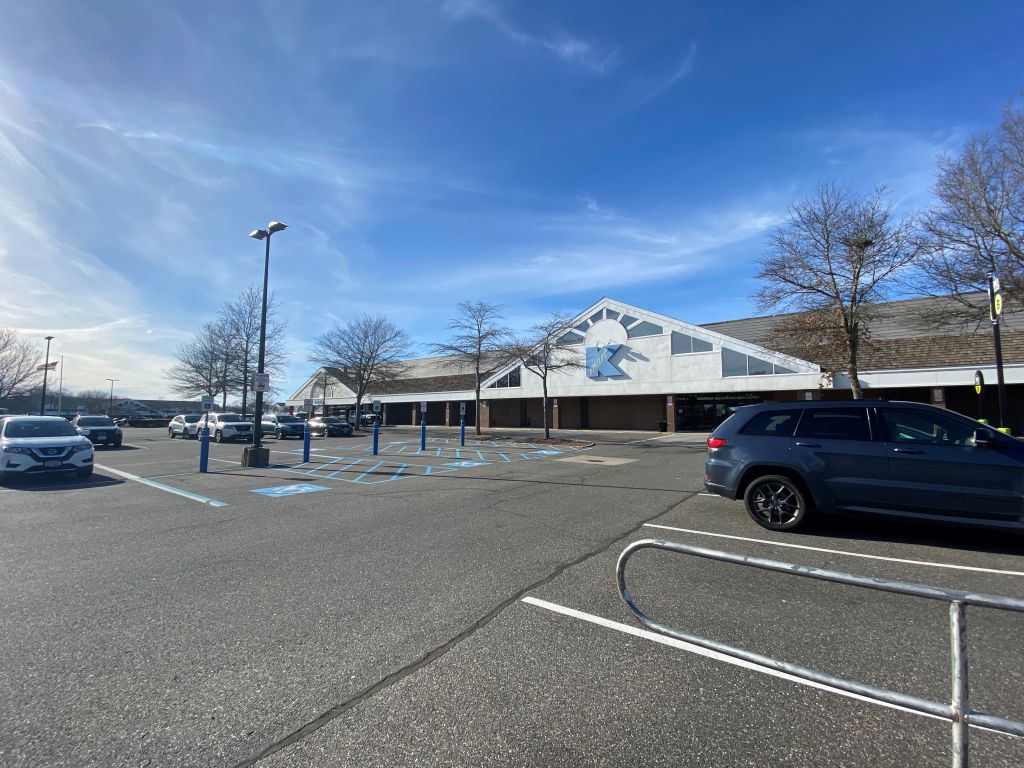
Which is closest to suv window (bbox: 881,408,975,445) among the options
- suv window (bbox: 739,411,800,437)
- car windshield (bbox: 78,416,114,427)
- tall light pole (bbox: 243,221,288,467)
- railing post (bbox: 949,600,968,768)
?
suv window (bbox: 739,411,800,437)

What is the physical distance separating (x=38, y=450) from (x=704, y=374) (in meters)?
31.9

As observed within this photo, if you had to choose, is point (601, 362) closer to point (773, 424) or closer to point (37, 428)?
point (773, 424)

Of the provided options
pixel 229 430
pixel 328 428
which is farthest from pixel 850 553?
pixel 328 428

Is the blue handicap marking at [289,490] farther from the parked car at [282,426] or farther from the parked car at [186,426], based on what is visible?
the parked car at [186,426]

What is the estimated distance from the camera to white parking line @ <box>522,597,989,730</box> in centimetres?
285

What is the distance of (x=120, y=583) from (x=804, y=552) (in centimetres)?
724

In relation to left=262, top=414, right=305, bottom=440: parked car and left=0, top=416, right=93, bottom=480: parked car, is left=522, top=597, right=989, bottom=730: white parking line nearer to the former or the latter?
left=0, top=416, right=93, bottom=480: parked car

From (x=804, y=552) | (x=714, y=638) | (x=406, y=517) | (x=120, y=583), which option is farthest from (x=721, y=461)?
(x=120, y=583)

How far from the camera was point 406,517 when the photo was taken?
7.71m

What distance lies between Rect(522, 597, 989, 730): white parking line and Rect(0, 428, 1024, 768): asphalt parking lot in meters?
0.03

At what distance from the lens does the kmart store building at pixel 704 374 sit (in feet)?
85.6

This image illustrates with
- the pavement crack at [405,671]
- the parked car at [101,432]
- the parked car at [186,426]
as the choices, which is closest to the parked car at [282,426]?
the parked car at [186,426]

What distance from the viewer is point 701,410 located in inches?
1372

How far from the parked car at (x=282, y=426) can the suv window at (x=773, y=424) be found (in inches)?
1187
